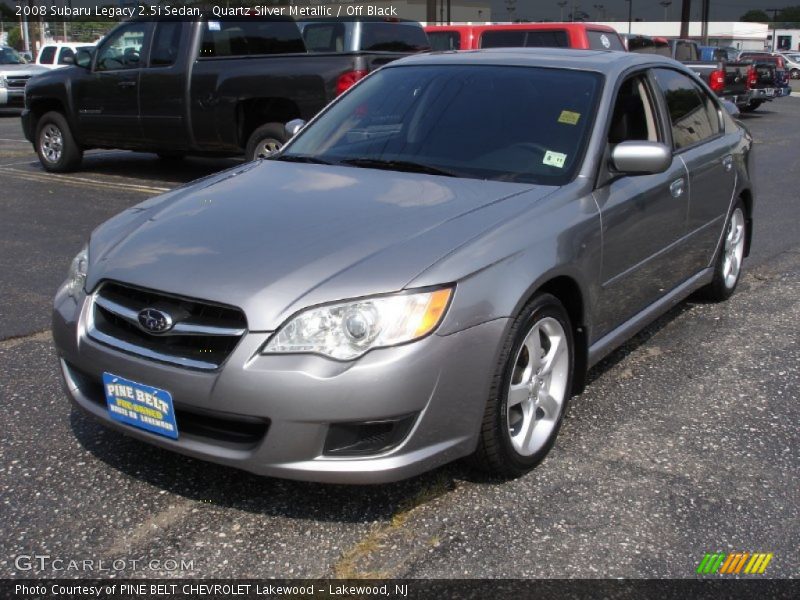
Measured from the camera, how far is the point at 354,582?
9.34 feet

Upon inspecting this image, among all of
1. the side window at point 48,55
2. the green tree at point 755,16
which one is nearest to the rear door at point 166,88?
the side window at point 48,55

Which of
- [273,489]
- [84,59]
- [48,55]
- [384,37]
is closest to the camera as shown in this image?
[273,489]

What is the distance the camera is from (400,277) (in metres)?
3.00

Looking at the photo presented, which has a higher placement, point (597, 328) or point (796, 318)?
point (597, 328)

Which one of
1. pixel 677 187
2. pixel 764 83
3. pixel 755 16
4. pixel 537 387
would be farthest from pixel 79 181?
pixel 755 16

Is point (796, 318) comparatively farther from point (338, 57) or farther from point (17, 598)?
point (338, 57)

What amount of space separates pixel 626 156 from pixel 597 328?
0.75 m

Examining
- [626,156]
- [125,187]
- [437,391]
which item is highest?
[626,156]

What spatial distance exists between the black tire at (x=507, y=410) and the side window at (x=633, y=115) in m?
1.17

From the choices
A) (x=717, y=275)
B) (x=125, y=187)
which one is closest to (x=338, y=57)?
(x=125, y=187)

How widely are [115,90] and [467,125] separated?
7.51m

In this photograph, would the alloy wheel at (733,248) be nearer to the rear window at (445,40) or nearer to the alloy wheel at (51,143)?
the alloy wheel at (51,143)

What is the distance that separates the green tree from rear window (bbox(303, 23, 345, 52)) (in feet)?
376

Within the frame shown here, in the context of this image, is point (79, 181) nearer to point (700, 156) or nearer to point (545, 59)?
point (545, 59)
